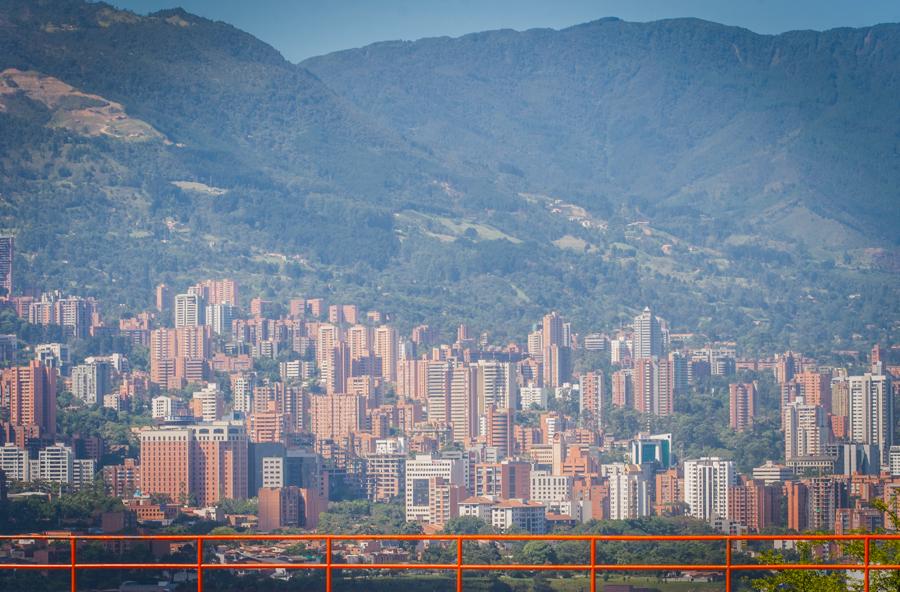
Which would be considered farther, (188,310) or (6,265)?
(188,310)

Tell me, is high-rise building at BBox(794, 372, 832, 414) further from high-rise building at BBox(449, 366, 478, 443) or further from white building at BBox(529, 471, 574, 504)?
white building at BBox(529, 471, 574, 504)

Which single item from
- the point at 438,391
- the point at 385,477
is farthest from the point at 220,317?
the point at 385,477

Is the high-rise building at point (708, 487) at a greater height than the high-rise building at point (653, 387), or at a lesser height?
lesser

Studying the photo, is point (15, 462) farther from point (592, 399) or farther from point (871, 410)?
point (871, 410)

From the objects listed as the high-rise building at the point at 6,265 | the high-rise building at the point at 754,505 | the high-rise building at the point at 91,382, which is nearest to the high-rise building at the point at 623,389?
the high-rise building at the point at 91,382

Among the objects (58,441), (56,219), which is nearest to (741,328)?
(56,219)

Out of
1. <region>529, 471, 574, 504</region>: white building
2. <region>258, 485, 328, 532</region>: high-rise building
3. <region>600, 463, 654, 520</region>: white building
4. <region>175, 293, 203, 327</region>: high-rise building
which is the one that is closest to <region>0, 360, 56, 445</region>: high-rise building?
<region>258, 485, 328, 532</region>: high-rise building

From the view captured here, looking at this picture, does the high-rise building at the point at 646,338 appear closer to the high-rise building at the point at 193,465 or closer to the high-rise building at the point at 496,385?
the high-rise building at the point at 496,385
